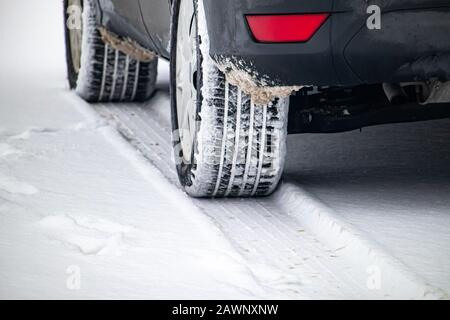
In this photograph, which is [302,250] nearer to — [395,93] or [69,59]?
[395,93]

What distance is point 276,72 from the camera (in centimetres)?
356

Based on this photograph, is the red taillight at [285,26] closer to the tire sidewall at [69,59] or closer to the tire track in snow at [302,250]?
the tire track in snow at [302,250]

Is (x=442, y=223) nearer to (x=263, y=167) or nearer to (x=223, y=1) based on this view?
(x=263, y=167)

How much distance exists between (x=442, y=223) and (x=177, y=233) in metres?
0.89

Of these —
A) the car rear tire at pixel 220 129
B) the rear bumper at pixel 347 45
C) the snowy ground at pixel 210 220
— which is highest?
the rear bumper at pixel 347 45

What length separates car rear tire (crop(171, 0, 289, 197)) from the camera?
150 inches

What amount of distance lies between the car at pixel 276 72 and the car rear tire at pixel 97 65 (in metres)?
0.96

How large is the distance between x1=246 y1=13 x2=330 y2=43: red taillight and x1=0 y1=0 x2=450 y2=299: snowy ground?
0.65m

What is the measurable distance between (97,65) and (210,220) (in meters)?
2.17

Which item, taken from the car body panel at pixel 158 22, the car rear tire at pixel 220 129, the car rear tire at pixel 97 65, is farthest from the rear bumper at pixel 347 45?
the car rear tire at pixel 97 65

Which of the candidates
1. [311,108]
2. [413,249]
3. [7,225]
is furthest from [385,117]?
[7,225]

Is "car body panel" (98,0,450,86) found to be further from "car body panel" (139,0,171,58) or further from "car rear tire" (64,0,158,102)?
"car rear tire" (64,0,158,102)

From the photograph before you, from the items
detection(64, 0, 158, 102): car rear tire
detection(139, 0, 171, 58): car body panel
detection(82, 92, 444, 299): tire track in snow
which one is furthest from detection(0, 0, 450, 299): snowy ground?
detection(139, 0, 171, 58): car body panel

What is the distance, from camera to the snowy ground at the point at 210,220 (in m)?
3.22
